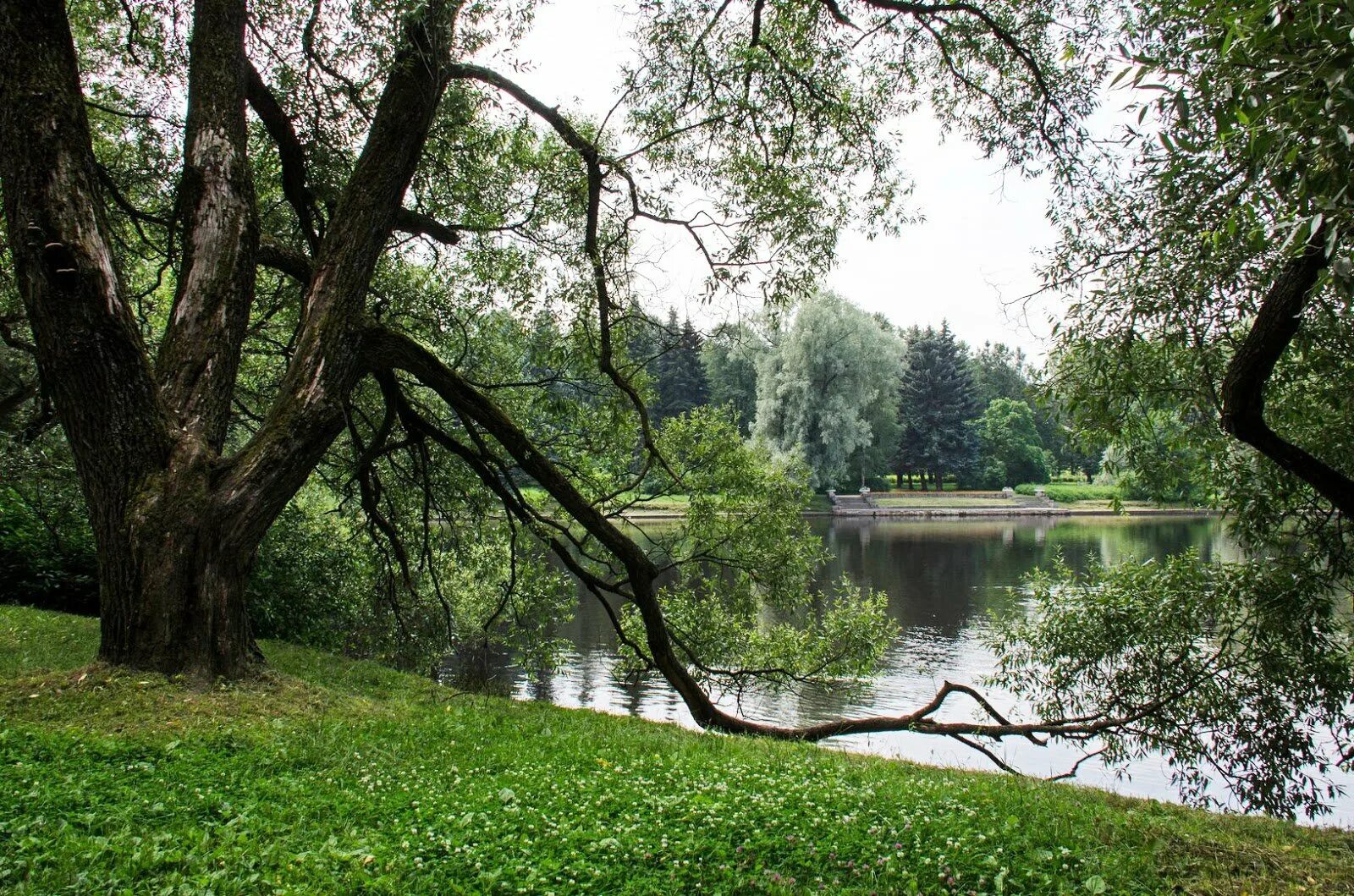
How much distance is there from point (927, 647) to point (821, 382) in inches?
1096

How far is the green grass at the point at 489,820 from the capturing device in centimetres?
343

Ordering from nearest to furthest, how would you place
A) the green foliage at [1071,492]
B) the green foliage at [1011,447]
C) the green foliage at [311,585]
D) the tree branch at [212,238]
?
the tree branch at [212,238], the green foliage at [311,585], the green foliage at [1071,492], the green foliage at [1011,447]

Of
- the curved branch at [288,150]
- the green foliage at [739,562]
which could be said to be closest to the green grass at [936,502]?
the green foliage at [739,562]

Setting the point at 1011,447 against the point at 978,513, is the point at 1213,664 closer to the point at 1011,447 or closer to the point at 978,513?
the point at 978,513

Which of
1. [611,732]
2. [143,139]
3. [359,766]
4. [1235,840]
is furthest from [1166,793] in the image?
[143,139]

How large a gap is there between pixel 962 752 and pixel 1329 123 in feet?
36.5

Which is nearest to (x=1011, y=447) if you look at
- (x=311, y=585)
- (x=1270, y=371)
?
(x=311, y=585)

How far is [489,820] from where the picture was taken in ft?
13.4

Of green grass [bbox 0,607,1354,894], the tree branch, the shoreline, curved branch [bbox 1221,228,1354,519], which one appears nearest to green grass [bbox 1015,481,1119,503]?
the shoreline

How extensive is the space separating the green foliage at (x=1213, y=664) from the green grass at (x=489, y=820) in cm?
215

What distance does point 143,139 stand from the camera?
8820 mm

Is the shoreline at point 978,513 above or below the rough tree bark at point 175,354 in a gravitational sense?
below

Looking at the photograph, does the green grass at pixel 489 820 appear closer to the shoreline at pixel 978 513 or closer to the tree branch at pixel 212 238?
the tree branch at pixel 212 238

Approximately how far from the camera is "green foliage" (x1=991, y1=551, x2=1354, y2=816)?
725 cm
